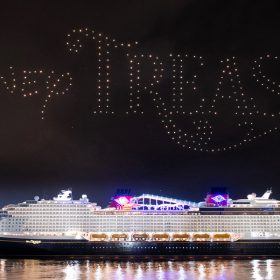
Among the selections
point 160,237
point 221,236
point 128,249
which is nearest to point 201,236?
point 221,236

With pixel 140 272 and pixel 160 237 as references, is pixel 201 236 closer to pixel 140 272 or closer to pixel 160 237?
pixel 160 237

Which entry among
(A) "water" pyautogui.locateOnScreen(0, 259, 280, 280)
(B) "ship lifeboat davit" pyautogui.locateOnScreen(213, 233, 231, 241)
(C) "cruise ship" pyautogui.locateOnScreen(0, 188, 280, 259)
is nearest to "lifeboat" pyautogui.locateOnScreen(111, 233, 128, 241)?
(C) "cruise ship" pyautogui.locateOnScreen(0, 188, 280, 259)

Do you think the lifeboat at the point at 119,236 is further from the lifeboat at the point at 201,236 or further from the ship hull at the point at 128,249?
the lifeboat at the point at 201,236

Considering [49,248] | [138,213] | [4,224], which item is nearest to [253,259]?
[138,213]

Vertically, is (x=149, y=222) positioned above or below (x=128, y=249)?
above

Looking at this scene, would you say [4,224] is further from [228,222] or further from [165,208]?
[228,222]

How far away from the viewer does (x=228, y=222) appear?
46.8m

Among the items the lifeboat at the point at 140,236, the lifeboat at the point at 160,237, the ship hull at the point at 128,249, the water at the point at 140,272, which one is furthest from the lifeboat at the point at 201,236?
the water at the point at 140,272

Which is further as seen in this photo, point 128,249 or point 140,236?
point 140,236

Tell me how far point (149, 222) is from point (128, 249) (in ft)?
13.1

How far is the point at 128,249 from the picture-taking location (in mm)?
43406

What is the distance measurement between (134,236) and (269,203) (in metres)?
11.0

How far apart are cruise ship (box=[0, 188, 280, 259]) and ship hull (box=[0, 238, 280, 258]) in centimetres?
11

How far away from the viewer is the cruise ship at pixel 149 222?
44.4m
